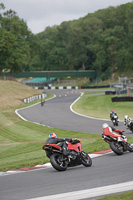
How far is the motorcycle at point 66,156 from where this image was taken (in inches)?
489

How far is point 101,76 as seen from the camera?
122625 mm

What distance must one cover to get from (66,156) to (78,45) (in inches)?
4791

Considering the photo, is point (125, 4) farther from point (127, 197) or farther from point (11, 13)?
point (127, 197)

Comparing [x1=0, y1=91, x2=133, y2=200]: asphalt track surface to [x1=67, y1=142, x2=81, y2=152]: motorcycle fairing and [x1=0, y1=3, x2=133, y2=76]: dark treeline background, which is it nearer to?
[x1=67, y1=142, x2=81, y2=152]: motorcycle fairing

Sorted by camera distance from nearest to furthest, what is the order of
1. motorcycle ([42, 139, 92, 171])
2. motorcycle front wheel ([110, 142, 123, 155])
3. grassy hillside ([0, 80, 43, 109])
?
1. motorcycle ([42, 139, 92, 171])
2. motorcycle front wheel ([110, 142, 123, 155])
3. grassy hillside ([0, 80, 43, 109])

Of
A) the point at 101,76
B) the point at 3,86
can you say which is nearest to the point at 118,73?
the point at 101,76

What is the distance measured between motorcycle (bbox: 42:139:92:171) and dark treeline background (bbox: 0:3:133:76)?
77356 millimetres

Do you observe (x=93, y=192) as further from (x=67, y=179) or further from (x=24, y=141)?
(x=24, y=141)

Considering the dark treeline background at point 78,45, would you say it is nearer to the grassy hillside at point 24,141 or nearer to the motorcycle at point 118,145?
the grassy hillside at point 24,141

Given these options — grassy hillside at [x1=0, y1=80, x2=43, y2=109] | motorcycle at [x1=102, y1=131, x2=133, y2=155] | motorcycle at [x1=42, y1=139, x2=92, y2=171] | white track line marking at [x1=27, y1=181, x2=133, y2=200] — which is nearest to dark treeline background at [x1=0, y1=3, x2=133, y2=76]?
grassy hillside at [x1=0, y1=80, x2=43, y2=109]

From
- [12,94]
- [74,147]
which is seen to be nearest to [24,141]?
[74,147]

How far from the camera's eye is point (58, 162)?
41.0 ft

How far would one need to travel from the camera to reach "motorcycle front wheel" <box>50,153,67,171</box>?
12.3m

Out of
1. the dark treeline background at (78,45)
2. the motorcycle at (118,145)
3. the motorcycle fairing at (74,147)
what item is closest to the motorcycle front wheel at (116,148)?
the motorcycle at (118,145)
